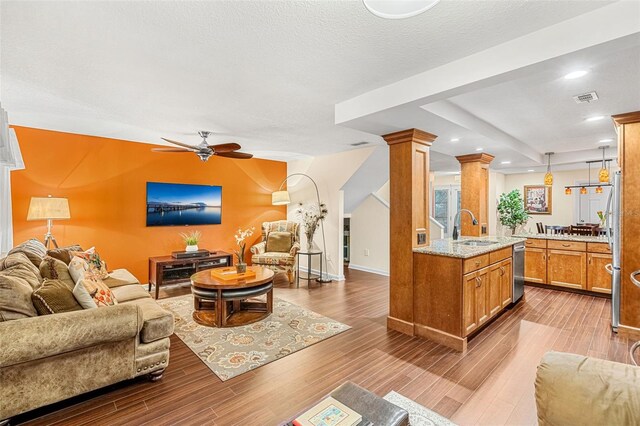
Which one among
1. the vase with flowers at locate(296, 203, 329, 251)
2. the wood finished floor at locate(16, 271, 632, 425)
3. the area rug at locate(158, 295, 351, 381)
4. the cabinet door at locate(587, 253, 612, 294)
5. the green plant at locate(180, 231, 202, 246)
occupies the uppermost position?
the vase with flowers at locate(296, 203, 329, 251)

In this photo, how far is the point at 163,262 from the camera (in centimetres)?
459

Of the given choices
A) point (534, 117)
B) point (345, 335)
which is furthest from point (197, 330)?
point (534, 117)

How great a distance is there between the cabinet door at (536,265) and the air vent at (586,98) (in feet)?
9.91

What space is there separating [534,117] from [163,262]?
213 inches

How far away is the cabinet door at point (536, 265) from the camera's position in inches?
204

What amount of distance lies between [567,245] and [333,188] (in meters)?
4.07

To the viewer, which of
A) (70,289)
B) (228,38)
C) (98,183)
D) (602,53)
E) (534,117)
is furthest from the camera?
(98,183)

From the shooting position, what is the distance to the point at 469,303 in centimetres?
304

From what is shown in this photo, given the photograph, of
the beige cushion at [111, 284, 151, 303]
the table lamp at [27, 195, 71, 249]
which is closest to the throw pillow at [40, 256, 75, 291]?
the beige cushion at [111, 284, 151, 303]

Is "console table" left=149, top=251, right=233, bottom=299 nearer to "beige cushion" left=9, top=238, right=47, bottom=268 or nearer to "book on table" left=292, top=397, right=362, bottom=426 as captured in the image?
"beige cushion" left=9, top=238, right=47, bottom=268

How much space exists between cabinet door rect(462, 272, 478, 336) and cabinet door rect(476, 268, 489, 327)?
8cm

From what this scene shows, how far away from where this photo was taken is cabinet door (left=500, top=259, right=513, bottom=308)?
380 centimetres

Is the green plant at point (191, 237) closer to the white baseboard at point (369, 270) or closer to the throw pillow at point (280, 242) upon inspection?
the throw pillow at point (280, 242)

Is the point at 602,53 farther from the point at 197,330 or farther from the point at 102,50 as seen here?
the point at 197,330
